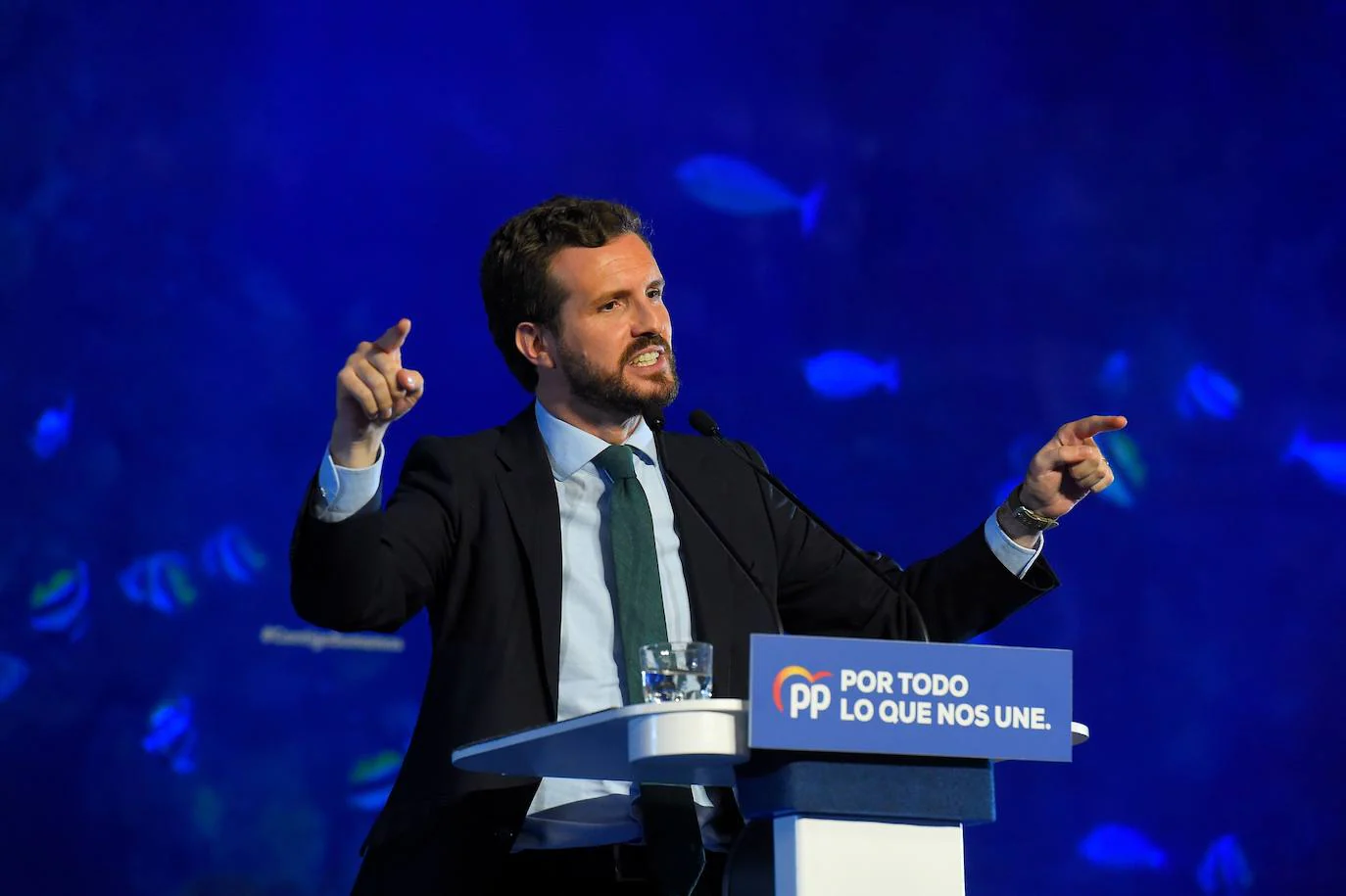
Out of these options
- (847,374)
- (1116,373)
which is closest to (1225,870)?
(1116,373)

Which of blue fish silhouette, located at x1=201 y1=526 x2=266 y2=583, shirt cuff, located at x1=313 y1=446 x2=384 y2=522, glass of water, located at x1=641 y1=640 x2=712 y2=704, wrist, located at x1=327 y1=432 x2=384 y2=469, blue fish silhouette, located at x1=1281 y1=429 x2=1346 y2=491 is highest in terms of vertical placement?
blue fish silhouette, located at x1=1281 y1=429 x2=1346 y2=491

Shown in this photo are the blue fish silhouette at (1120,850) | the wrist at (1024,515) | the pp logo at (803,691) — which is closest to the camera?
the pp logo at (803,691)

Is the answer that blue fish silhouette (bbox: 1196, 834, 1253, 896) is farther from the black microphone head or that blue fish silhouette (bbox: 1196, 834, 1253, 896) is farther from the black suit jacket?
the black microphone head

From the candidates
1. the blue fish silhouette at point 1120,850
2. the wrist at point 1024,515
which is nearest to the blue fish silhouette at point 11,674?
the wrist at point 1024,515

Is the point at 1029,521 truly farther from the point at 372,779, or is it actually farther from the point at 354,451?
the point at 372,779

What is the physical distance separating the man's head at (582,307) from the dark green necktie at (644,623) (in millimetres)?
157

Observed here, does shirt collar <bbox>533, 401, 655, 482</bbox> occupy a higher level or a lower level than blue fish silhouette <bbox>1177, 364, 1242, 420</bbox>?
lower

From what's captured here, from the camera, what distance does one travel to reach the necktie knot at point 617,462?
2260mm

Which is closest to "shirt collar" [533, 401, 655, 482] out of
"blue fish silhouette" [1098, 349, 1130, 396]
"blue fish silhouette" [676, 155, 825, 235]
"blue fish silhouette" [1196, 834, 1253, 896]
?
"blue fish silhouette" [676, 155, 825, 235]

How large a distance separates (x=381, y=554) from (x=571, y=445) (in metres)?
0.48

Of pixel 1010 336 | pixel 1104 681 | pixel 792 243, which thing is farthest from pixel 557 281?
pixel 1104 681

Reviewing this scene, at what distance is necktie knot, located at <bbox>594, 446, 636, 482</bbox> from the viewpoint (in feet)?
7.41

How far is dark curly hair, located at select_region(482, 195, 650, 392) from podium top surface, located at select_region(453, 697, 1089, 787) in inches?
41.5

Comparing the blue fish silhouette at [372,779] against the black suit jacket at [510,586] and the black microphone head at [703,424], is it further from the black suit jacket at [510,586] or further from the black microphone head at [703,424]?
the black microphone head at [703,424]
